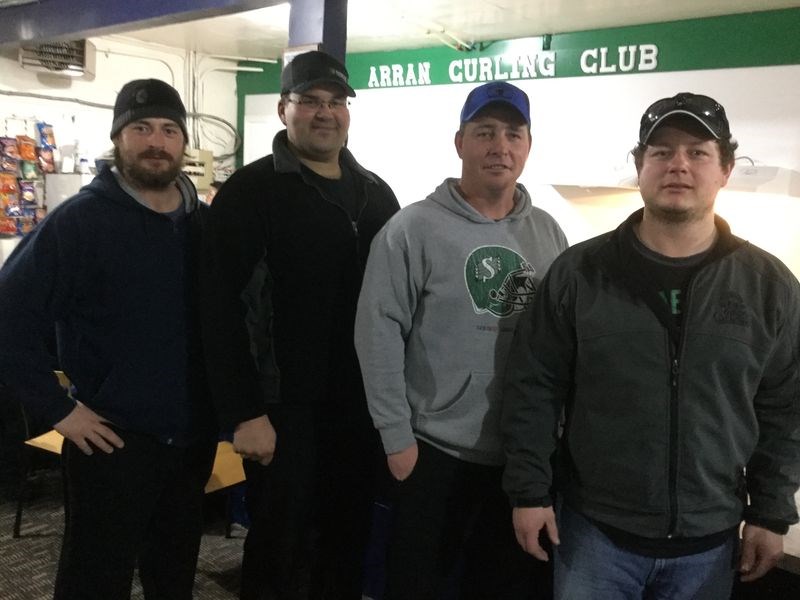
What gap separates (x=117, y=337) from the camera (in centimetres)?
169

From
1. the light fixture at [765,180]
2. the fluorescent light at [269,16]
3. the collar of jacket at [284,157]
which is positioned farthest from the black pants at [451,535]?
the fluorescent light at [269,16]

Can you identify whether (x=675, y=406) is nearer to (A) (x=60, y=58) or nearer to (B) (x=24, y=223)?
(B) (x=24, y=223)

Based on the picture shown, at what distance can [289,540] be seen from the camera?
174cm

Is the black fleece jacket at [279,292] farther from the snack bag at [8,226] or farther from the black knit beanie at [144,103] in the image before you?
the snack bag at [8,226]

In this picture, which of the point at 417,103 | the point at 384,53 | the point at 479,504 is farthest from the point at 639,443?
the point at 384,53

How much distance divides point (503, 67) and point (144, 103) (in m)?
3.44

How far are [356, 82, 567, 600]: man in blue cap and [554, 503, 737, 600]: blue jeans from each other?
0.24m

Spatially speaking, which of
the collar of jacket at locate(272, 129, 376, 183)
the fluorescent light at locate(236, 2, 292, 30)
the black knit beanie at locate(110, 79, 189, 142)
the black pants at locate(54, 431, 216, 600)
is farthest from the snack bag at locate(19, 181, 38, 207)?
the collar of jacket at locate(272, 129, 376, 183)

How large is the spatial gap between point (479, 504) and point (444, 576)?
19 centimetres

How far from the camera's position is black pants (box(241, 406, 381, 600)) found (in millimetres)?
1717

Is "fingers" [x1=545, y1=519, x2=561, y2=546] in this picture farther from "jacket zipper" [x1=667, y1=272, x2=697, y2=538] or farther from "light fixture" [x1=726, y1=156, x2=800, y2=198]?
"light fixture" [x1=726, y1=156, x2=800, y2=198]

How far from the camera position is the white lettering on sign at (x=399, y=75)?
5136 mm

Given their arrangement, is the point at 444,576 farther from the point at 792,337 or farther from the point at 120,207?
the point at 120,207

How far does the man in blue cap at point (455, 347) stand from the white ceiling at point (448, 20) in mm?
2367
